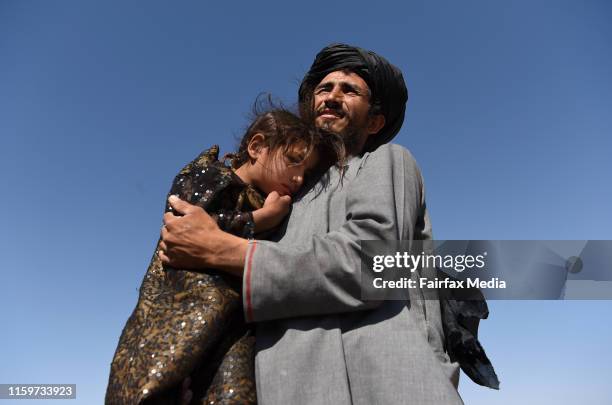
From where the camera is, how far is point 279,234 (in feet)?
9.75

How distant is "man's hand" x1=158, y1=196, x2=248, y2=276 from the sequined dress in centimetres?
6

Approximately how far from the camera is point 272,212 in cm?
279

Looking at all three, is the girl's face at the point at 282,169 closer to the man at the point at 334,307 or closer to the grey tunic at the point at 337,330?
the man at the point at 334,307

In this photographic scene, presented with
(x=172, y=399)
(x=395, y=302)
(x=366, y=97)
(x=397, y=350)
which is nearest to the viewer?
(x=172, y=399)

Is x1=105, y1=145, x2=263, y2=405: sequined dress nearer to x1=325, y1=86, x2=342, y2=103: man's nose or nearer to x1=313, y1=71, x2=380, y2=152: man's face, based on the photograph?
x1=313, y1=71, x2=380, y2=152: man's face

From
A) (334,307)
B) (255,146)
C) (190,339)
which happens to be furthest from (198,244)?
(255,146)

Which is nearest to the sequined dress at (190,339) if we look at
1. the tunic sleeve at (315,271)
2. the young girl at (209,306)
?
the young girl at (209,306)

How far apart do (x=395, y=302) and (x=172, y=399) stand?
1100 mm

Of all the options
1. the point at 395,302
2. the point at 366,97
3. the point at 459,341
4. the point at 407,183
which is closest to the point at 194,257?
the point at 395,302

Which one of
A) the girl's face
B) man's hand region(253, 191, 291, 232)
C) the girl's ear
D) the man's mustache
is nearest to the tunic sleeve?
man's hand region(253, 191, 291, 232)

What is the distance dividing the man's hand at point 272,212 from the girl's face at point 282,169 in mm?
162

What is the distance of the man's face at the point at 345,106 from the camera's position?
3633 mm

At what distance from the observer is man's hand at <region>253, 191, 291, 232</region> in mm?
2737

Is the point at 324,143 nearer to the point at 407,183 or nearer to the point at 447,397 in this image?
the point at 407,183
